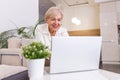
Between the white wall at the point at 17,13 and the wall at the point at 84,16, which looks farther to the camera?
the wall at the point at 84,16

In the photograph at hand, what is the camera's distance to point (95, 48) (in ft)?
4.01

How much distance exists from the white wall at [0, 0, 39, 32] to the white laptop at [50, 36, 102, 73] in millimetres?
2900

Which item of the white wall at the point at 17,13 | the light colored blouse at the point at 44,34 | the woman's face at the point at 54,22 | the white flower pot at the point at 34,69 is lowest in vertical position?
the white flower pot at the point at 34,69

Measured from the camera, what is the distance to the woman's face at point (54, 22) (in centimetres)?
149

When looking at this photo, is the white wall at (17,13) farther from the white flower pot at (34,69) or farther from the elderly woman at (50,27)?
the white flower pot at (34,69)

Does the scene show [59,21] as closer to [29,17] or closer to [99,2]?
[29,17]

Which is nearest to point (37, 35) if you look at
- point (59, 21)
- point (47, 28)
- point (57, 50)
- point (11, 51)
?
point (47, 28)

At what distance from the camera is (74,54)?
1.14 meters

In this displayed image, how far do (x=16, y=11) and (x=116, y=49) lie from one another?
3524 mm

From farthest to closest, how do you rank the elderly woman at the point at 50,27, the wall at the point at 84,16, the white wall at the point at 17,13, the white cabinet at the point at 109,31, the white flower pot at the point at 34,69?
the wall at the point at 84,16 < the white cabinet at the point at 109,31 < the white wall at the point at 17,13 < the elderly woman at the point at 50,27 < the white flower pot at the point at 34,69

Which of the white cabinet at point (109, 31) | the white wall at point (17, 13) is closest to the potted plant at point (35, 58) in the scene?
the white wall at point (17, 13)

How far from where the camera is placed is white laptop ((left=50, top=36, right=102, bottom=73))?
3.56 feet

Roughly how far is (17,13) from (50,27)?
8.89ft

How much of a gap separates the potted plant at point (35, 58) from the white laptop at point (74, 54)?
8 cm
